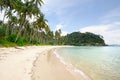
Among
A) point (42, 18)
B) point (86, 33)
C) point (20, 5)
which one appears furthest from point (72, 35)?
point (20, 5)

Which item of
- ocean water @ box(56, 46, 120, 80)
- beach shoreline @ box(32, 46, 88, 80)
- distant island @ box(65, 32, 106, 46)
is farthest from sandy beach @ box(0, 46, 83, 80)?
distant island @ box(65, 32, 106, 46)

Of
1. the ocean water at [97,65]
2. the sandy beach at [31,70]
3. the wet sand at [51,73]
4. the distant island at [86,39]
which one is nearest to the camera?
the sandy beach at [31,70]

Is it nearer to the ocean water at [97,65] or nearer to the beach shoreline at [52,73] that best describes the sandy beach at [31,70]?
the beach shoreline at [52,73]

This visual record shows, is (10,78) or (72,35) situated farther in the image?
(72,35)

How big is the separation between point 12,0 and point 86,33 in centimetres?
14506

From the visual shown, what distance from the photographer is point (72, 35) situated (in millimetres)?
174000

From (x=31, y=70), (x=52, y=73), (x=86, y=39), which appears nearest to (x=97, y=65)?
(x=52, y=73)

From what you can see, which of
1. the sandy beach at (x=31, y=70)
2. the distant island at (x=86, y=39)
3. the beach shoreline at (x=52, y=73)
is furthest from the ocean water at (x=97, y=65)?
the distant island at (x=86, y=39)

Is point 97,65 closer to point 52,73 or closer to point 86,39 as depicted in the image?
point 52,73

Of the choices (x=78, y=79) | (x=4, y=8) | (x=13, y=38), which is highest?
(x=4, y=8)

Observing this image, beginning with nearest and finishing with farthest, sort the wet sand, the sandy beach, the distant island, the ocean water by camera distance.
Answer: the sandy beach, the wet sand, the ocean water, the distant island

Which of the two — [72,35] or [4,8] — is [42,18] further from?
[72,35]

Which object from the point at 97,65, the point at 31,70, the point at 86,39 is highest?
the point at 86,39

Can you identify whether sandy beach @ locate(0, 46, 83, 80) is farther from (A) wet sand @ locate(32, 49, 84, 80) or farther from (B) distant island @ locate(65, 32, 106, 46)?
(B) distant island @ locate(65, 32, 106, 46)
